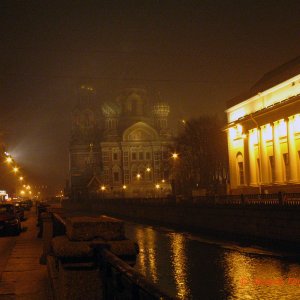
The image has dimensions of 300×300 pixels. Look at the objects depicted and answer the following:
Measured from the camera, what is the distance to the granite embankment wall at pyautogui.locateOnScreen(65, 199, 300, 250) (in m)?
24.1

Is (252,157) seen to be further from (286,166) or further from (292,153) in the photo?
(292,153)

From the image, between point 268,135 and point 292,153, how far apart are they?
15.9ft

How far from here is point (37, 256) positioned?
15.0 metres

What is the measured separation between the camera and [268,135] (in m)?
46.7

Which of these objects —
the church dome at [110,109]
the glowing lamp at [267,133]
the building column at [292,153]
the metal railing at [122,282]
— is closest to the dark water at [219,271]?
the metal railing at [122,282]

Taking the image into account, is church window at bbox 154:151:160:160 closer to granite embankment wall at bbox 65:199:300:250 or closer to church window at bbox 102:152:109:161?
church window at bbox 102:152:109:161

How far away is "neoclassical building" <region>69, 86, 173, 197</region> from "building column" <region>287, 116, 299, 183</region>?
65.0 metres

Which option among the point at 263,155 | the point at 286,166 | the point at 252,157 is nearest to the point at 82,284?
the point at 286,166

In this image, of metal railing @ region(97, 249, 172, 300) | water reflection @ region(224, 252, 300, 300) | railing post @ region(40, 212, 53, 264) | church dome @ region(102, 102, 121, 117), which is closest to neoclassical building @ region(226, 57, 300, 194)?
water reflection @ region(224, 252, 300, 300)

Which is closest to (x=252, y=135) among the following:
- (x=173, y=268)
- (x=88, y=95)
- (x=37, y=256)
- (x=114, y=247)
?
(x=173, y=268)

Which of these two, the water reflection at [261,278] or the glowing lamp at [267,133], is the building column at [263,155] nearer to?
the glowing lamp at [267,133]

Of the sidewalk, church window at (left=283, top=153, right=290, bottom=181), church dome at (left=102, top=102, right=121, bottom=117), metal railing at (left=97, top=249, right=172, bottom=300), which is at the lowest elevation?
the sidewalk

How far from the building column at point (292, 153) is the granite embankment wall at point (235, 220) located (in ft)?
27.7

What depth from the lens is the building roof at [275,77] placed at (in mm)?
43219
